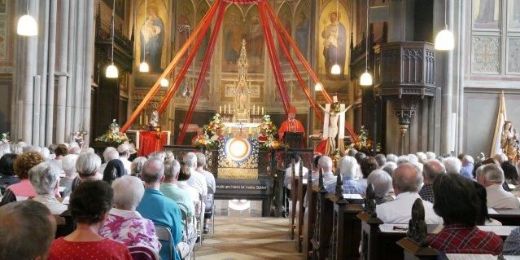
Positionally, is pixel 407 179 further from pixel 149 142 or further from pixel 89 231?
pixel 149 142

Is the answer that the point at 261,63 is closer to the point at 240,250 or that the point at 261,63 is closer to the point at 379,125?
the point at 379,125

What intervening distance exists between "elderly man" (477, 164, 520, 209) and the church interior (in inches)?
0.6

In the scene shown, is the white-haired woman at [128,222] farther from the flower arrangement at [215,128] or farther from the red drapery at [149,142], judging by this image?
the red drapery at [149,142]

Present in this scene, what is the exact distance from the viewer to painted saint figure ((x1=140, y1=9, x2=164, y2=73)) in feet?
94.0

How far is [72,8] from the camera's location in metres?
19.5

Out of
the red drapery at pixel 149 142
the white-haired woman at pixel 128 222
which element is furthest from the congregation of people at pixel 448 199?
the red drapery at pixel 149 142

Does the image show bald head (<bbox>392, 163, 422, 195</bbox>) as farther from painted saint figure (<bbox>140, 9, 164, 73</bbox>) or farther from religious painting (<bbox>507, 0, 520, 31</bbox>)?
painted saint figure (<bbox>140, 9, 164, 73</bbox>)

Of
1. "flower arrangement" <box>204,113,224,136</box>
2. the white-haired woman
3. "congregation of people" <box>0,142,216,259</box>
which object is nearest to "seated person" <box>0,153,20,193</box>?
"congregation of people" <box>0,142,216,259</box>

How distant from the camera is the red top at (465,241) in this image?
3.90 meters

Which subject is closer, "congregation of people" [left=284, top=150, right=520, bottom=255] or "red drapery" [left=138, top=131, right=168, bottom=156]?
"congregation of people" [left=284, top=150, right=520, bottom=255]

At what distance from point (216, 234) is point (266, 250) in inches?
67.1

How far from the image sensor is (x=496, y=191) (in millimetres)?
7199

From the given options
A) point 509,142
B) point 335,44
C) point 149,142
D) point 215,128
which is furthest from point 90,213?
point 335,44

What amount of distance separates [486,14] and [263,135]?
6581 mm
